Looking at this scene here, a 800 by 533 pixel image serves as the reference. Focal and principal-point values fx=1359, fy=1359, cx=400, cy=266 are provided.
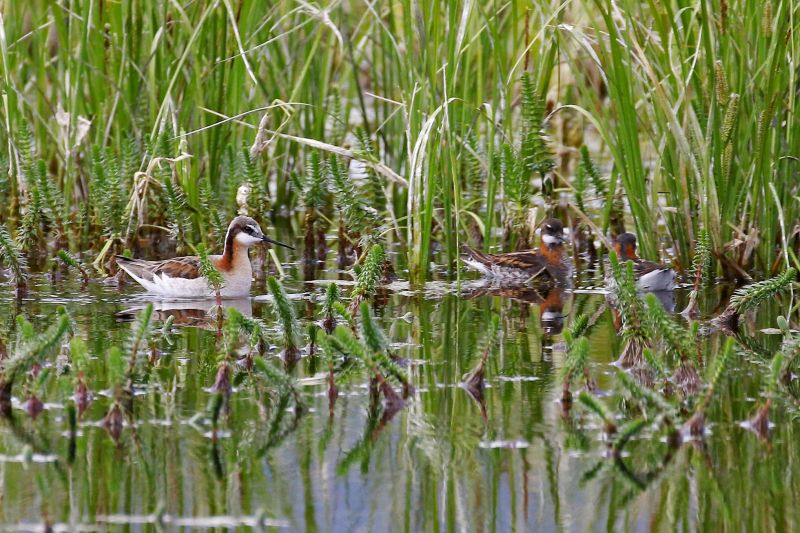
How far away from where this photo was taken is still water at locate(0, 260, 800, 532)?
3.86m

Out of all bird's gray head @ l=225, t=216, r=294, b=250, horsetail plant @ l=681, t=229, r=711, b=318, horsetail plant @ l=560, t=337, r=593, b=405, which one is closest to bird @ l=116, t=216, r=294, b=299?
bird's gray head @ l=225, t=216, r=294, b=250

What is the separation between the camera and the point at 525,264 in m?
7.90

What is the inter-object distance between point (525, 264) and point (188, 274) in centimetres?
194

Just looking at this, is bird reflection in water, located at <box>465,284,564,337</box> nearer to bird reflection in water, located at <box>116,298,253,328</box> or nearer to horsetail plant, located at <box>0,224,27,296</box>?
bird reflection in water, located at <box>116,298,253,328</box>

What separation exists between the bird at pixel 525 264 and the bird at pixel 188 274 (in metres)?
1.34

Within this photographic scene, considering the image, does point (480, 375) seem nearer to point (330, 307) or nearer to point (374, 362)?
point (374, 362)

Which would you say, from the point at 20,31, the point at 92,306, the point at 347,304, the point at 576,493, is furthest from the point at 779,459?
the point at 20,31

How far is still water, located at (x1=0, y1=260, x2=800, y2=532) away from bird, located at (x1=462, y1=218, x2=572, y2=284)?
2.11m

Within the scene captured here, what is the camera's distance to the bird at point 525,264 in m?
7.88

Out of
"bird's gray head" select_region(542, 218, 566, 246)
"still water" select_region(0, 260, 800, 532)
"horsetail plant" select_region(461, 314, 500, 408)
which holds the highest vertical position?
"bird's gray head" select_region(542, 218, 566, 246)

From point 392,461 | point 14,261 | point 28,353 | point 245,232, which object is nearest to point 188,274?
point 245,232

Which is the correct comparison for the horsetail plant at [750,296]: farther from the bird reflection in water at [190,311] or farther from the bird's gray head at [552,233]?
the bird reflection in water at [190,311]

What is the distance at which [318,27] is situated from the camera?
8.62 metres

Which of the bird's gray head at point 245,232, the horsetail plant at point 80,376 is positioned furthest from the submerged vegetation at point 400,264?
the bird's gray head at point 245,232
